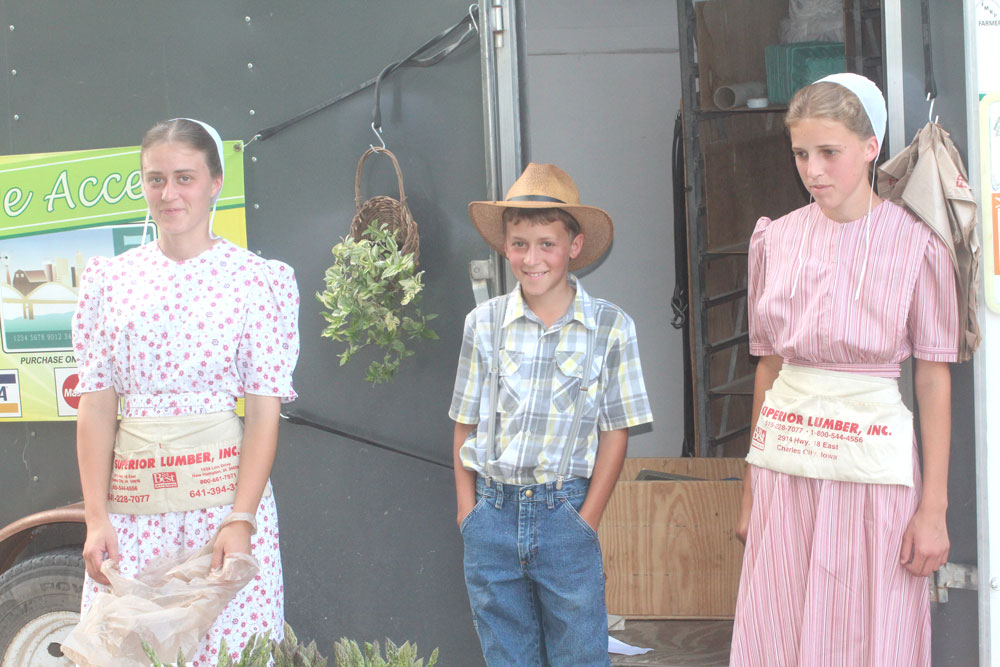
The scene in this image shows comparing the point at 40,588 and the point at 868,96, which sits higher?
the point at 868,96

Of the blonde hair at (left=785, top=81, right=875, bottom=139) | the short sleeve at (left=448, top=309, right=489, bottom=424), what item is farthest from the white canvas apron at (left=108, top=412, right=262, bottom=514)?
the blonde hair at (left=785, top=81, right=875, bottom=139)

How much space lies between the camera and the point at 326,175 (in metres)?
3.42

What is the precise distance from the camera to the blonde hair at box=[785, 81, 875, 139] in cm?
242

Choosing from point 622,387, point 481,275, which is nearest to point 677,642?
point 622,387

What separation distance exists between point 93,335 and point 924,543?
212 cm

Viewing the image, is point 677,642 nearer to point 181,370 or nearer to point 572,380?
point 572,380

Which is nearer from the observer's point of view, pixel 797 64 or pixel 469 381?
pixel 469 381

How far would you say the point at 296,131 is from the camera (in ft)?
11.2

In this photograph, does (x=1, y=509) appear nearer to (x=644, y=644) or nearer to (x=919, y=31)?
(x=644, y=644)

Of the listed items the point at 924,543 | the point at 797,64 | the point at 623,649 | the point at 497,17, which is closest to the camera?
the point at 924,543

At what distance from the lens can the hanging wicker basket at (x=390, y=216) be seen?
3.18 meters

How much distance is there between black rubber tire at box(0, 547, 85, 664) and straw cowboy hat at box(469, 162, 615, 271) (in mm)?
1844

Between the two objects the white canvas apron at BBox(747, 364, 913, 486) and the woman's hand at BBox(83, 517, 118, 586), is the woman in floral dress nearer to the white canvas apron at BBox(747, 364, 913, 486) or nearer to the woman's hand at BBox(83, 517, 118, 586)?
the woman's hand at BBox(83, 517, 118, 586)

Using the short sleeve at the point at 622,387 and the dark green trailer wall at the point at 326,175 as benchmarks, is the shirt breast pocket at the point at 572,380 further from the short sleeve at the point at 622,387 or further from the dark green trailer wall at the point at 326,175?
the dark green trailer wall at the point at 326,175
